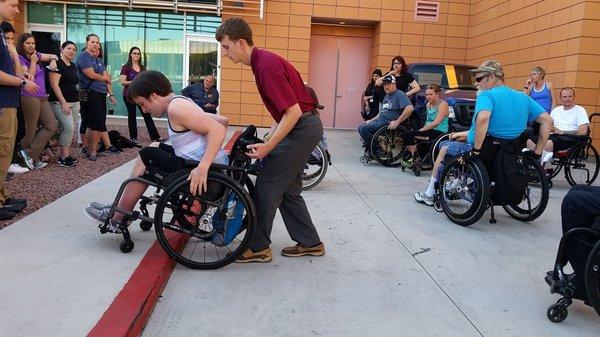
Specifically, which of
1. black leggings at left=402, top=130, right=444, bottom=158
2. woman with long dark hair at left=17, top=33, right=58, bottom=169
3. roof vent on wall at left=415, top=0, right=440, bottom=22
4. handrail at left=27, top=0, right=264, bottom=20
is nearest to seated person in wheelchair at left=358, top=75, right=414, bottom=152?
black leggings at left=402, top=130, right=444, bottom=158

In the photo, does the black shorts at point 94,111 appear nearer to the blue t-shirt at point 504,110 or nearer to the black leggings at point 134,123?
the black leggings at point 134,123

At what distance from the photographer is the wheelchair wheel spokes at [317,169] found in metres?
6.32

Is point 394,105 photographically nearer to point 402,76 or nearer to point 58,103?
point 402,76

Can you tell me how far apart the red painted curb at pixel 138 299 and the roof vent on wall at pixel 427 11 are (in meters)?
12.4

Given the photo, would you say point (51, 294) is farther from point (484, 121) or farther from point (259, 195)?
point (484, 121)

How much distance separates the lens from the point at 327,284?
3.45 meters

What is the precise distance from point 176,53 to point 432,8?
7.45m

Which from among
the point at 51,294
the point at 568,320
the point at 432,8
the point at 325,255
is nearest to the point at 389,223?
the point at 325,255

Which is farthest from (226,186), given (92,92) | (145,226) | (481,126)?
(92,92)

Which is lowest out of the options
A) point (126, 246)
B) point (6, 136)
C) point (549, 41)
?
point (126, 246)

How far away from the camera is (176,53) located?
47.1ft

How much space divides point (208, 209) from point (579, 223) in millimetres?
2427

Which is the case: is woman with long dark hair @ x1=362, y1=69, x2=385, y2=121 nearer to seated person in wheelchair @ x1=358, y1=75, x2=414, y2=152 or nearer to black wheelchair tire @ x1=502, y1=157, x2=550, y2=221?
seated person in wheelchair @ x1=358, y1=75, x2=414, y2=152

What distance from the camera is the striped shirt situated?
11.9ft
